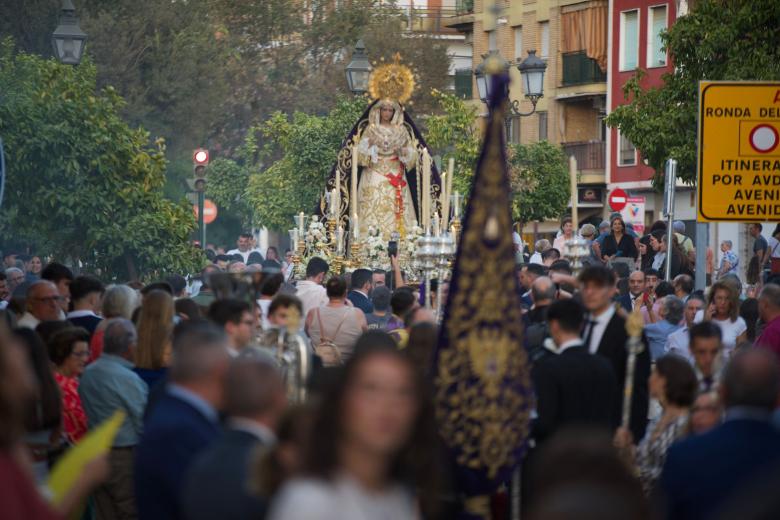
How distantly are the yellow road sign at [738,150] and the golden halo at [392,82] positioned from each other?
738 centimetres

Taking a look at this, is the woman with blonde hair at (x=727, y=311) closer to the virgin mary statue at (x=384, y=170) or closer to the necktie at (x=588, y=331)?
the necktie at (x=588, y=331)

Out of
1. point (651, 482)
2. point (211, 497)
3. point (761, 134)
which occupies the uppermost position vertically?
point (761, 134)

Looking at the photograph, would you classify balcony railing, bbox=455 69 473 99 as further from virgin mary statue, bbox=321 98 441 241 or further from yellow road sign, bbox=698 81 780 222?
yellow road sign, bbox=698 81 780 222

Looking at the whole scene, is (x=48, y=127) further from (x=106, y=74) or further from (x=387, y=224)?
(x=106, y=74)

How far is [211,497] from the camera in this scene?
509 cm

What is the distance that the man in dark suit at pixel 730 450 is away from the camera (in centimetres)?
557

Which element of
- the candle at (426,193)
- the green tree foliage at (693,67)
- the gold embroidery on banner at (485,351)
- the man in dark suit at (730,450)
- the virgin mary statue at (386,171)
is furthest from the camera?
the green tree foliage at (693,67)

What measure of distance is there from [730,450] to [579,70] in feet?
148

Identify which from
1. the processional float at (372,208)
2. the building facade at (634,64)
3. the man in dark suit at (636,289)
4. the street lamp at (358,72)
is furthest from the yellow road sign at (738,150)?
the building facade at (634,64)

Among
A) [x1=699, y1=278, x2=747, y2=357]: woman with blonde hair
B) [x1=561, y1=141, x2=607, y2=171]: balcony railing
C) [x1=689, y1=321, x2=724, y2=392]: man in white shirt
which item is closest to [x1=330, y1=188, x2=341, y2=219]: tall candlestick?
[x1=699, y1=278, x2=747, y2=357]: woman with blonde hair

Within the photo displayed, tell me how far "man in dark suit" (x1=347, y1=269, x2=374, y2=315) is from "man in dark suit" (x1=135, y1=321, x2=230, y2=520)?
9162mm

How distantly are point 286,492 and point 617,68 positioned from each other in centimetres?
4474

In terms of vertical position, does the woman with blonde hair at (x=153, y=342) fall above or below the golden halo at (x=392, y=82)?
below

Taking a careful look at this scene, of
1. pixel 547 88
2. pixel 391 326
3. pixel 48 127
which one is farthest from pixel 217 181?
pixel 391 326
